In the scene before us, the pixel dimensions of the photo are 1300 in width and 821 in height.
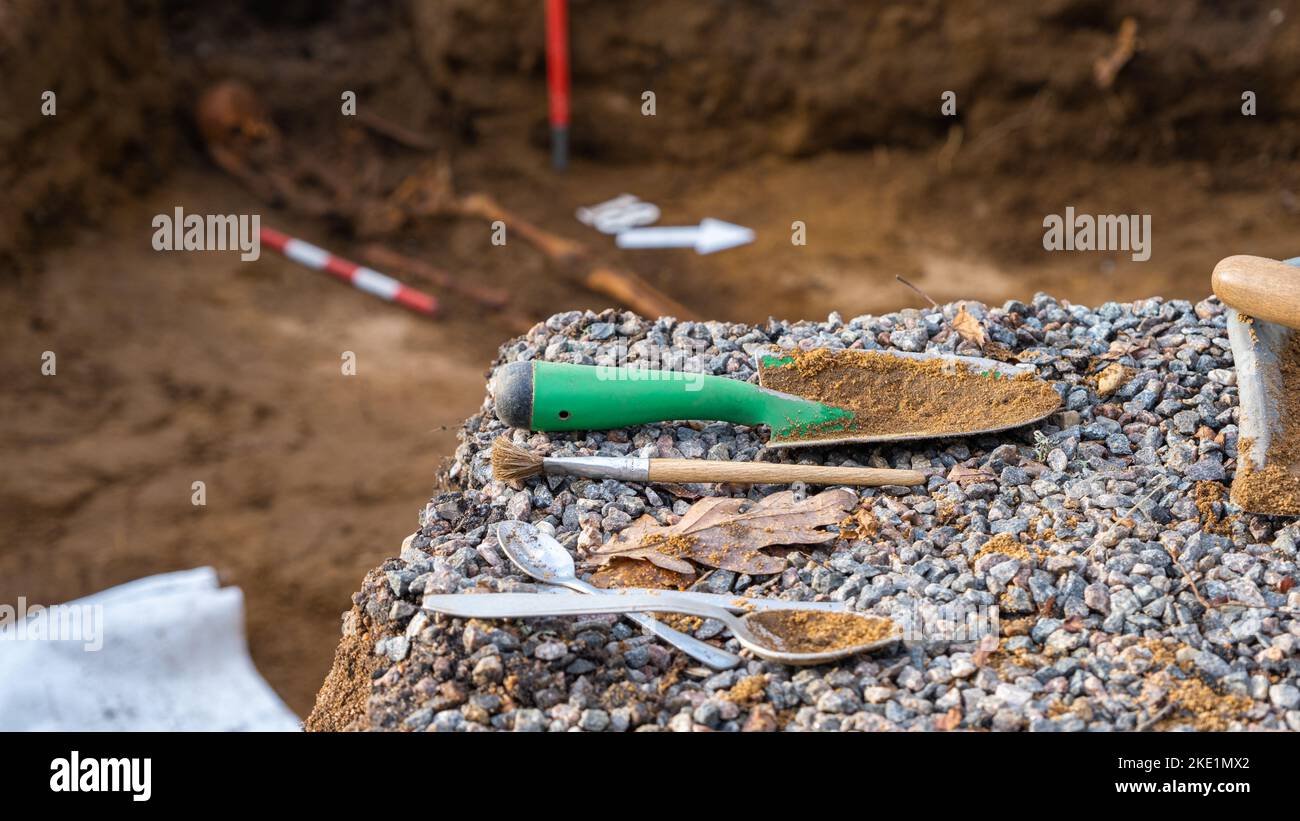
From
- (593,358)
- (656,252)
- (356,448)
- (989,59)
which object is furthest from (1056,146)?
(593,358)

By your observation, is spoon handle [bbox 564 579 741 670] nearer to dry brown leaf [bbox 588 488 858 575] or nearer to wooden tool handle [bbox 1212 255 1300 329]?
dry brown leaf [bbox 588 488 858 575]

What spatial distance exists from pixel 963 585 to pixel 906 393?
24.3 inches

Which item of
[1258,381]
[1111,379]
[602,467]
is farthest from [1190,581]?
[602,467]

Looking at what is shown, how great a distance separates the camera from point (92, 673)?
3.59m

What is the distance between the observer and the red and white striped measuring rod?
6.43m

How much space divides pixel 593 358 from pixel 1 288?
4.36 metres

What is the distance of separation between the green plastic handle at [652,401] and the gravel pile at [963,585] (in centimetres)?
7

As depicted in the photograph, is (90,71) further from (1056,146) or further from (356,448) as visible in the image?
(1056,146)

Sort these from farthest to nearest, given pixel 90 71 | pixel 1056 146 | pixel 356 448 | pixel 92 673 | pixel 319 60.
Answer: pixel 319 60
pixel 1056 146
pixel 90 71
pixel 356 448
pixel 92 673

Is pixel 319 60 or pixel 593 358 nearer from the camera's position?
pixel 593 358

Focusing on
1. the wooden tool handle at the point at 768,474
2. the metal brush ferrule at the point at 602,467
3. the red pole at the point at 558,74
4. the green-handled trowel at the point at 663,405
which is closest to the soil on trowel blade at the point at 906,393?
the green-handled trowel at the point at 663,405

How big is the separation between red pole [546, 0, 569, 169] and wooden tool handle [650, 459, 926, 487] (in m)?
5.08

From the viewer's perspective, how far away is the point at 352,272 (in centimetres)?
659

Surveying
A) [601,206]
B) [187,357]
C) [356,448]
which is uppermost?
[601,206]
